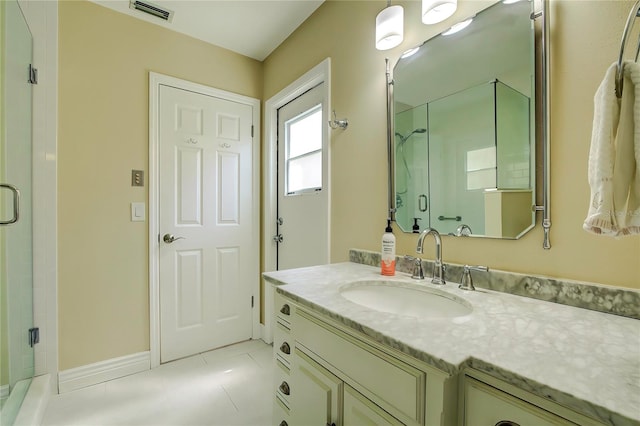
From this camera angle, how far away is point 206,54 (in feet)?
7.43

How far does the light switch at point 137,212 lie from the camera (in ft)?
6.47

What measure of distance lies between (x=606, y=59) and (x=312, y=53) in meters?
1.56

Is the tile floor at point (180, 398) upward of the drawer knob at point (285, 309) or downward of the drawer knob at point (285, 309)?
downward

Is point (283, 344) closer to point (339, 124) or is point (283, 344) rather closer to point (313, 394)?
point (313, 394)

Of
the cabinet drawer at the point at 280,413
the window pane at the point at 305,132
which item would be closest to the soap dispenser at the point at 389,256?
the cabinet drawer at the point at 280,413

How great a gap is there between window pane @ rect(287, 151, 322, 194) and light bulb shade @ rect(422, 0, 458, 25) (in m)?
0.99

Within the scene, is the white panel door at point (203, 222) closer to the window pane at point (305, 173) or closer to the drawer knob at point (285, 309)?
the window pane at point (305, 173)

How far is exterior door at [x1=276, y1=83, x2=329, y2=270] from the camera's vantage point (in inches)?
72.1

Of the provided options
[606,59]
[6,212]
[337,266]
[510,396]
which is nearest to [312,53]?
[337,266]

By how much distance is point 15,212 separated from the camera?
122 cm

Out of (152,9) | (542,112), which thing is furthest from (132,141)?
(542,112)

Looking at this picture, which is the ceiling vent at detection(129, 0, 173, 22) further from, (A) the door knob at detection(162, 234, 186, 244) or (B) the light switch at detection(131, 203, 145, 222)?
(A) the door knob at detection(162, 234, 186, 244)

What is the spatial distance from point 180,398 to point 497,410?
1806 millimetres

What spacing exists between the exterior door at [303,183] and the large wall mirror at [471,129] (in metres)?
0.62
